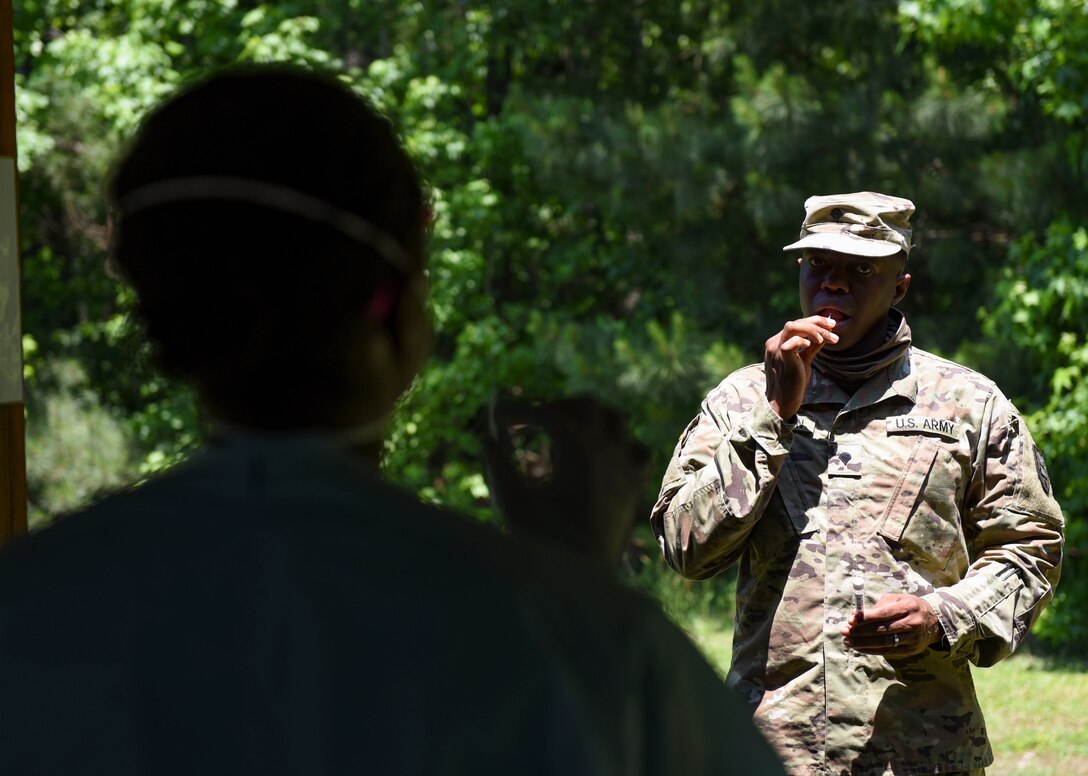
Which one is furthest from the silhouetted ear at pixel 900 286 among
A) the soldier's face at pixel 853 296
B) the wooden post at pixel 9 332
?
the wooden post at pixel 9 332

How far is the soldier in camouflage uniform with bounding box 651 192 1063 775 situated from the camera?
2750mm

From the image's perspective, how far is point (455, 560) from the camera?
3.34 ft

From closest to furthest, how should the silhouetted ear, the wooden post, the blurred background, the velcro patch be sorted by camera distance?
1. the velcro patch
2. the silhouetted ear
3. the wooden post
4. the blurred background

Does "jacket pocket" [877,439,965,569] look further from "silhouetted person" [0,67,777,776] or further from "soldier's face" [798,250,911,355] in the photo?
"silhouetted person" [0,67,777,776]

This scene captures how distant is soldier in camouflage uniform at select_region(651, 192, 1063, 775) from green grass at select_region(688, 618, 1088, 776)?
303 centimetres

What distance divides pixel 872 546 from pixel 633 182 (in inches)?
377

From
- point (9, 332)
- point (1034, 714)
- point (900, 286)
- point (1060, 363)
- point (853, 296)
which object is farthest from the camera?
point (1060, 363)

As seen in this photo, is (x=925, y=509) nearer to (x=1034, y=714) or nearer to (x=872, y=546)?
(x=872, y=546)

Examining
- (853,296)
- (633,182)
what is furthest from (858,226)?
(633,182)

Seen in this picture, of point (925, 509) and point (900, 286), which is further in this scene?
point (900, 286)

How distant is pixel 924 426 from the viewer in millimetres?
2865

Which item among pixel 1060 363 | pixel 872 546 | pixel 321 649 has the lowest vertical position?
pixel 1060 363

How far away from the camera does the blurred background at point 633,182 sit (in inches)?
383

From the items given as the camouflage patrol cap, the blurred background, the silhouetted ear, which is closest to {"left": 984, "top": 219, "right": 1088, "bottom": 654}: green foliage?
the blurred background
